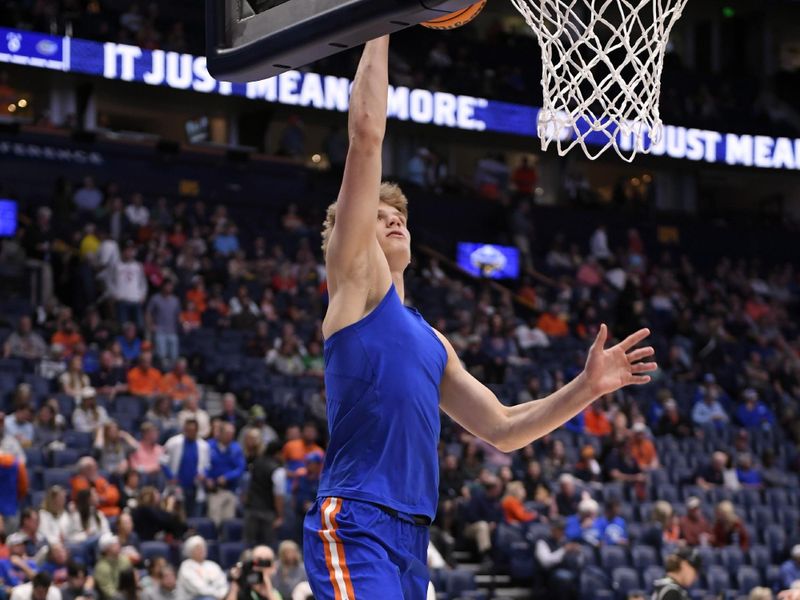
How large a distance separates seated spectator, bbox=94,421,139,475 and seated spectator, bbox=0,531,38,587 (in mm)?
1893

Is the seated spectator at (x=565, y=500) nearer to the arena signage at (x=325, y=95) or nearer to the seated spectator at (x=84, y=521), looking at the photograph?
the seated spectator at (x=84, y=521)

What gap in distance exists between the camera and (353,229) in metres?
3.73

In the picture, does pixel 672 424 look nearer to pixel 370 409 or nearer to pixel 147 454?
pixel 147 454

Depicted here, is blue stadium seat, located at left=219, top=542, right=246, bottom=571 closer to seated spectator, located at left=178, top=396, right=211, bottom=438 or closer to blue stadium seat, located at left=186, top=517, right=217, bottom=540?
blue stadium seat, located at left=186, top=517, right=217, bottom=540

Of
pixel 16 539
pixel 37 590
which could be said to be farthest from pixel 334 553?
pixel 16 539

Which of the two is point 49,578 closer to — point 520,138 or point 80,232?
point 80,232

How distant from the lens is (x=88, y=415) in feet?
44.0

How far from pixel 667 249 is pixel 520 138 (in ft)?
12.0

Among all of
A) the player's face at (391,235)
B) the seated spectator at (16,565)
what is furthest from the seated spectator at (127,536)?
the player's face at (391,235)

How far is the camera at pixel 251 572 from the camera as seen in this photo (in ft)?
30.0

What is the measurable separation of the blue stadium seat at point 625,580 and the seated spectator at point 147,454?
15.4 feet

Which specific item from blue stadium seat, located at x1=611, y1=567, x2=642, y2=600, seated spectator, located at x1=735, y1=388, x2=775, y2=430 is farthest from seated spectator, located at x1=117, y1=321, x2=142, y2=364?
seated spectator, located at x1=735, y1=388, x2=775, y2=430

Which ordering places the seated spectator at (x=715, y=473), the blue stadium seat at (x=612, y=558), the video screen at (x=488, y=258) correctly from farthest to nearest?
1. the video screen at (x=488, y=258)
2. the seated spectator at (x=715, y=473)
3. the blue stadium seat at (x=612, y=558)

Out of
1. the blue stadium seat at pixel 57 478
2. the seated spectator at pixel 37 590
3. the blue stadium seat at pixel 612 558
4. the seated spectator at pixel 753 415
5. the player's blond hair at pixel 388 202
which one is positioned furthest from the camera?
the seated spectator at pixel 753 415
